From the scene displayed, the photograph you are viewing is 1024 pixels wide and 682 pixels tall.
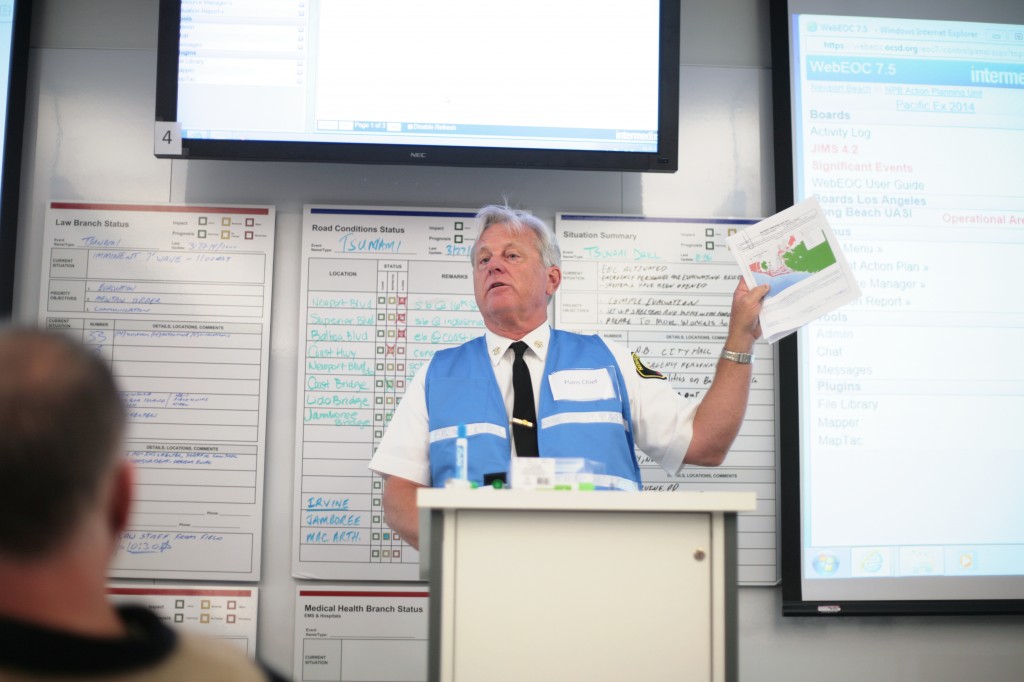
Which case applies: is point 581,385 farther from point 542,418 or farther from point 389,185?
point 389,185

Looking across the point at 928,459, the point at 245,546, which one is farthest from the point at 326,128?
the point at 928,459

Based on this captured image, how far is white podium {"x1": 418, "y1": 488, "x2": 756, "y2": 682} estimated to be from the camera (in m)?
1.50

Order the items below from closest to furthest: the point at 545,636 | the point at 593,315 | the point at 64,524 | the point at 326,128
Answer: the point at 64,524, the point at 545,636, the point at 326,128, the point at 593,315

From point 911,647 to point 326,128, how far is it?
2.58m

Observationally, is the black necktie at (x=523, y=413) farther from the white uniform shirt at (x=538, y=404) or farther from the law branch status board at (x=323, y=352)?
the law branch status board at (x=323, y=352)

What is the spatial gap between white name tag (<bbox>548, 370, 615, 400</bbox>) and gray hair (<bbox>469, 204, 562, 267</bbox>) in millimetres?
360

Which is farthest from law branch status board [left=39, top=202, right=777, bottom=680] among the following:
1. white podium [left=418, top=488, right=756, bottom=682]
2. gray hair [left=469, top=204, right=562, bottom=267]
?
white podium [left=418, top=488, right=756, bottom=682]

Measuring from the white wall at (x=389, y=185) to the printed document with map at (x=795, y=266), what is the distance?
965 millimetres

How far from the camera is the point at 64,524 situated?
0.68 m

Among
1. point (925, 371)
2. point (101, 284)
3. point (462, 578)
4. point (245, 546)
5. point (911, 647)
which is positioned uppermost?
point (101, 284)

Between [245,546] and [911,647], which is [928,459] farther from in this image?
[245,546]

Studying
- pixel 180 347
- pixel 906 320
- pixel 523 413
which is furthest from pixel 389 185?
pixel 906 320

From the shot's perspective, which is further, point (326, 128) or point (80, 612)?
point (326, 128)

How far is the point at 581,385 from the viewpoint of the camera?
7.52 feet
